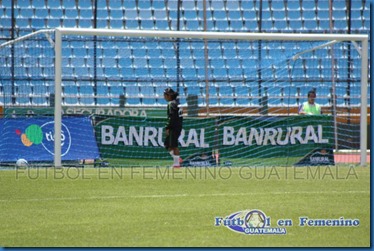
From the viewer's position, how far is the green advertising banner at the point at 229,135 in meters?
19.4

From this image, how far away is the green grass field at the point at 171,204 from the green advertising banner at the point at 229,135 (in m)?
1.38

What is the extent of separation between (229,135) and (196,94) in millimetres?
2981

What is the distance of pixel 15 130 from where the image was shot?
18344mm

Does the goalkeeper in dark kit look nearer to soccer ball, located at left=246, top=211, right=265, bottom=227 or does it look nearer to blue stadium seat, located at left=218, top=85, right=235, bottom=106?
blue stadium seat, located at left=218, top=85, right=235, bottom=106

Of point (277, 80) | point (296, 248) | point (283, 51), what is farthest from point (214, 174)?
point (283, 51)

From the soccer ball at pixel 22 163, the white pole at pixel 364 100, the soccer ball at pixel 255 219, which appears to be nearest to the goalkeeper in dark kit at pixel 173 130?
the soccer ball at pixel 22 163

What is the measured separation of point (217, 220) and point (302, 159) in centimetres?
989

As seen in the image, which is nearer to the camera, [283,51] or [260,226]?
[260,226]

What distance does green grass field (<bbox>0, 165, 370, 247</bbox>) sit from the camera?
29.7ft

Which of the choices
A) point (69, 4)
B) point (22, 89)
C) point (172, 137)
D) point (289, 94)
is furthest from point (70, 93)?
point (289, 94)

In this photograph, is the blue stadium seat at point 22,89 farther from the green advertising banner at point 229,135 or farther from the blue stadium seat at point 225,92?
the blue stadium seat at point 225,92

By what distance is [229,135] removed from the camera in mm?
19891

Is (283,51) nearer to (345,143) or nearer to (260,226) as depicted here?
(345,143)

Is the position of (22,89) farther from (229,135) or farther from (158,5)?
(158,5)
